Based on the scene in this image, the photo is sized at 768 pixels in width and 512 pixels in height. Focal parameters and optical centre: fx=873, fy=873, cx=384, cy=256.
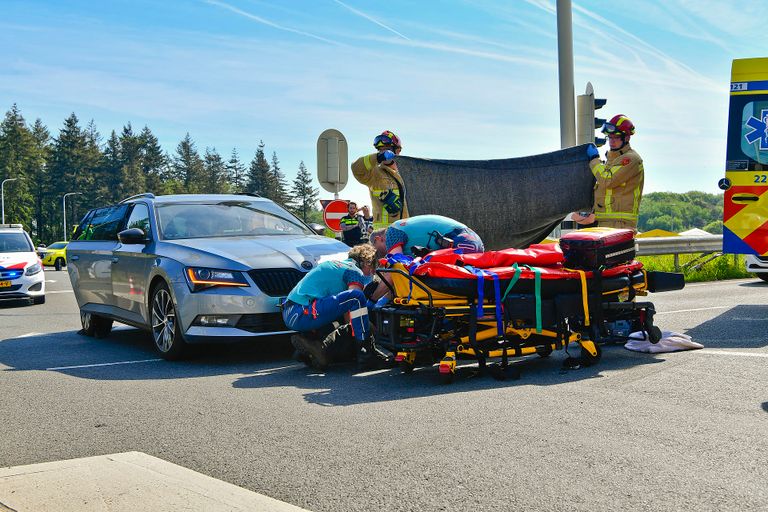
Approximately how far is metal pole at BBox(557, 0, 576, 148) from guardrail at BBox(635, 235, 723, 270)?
4.01m

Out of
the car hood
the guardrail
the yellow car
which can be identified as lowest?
the yellow car

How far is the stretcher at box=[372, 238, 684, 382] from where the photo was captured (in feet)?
22.2

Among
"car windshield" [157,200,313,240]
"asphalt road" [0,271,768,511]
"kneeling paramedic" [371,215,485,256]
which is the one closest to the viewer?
"asphalt road" [0,271,768,511]

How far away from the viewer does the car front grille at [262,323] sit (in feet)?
26.8

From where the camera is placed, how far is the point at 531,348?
700 centimetres

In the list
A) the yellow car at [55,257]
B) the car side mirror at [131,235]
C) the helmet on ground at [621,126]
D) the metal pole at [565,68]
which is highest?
the metal pole at [565,68]

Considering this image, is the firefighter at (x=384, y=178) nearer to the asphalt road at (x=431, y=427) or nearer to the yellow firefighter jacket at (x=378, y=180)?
the yellow firefighter jacket at (x=378, y=180)

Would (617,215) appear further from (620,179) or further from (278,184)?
(278,184)


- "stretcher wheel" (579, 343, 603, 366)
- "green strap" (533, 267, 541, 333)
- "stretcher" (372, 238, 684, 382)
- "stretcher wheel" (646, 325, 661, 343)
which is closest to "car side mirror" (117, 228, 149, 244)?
"stretcher" (372, 238, 684, 382)

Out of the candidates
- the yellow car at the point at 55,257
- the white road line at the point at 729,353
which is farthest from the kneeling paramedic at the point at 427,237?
the yellow car at the point at 55,257

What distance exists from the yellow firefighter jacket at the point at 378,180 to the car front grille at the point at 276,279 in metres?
2.27

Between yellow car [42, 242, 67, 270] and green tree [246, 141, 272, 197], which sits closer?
yellow car [42, 242, 67, 270]

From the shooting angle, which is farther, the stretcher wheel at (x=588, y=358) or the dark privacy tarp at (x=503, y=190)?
the dark privacy tarp at (x=503, y=190)

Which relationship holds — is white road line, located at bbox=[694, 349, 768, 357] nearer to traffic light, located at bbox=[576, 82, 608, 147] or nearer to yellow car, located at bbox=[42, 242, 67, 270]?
traffic light, located at bbox=[576, 82, 608, 147]
